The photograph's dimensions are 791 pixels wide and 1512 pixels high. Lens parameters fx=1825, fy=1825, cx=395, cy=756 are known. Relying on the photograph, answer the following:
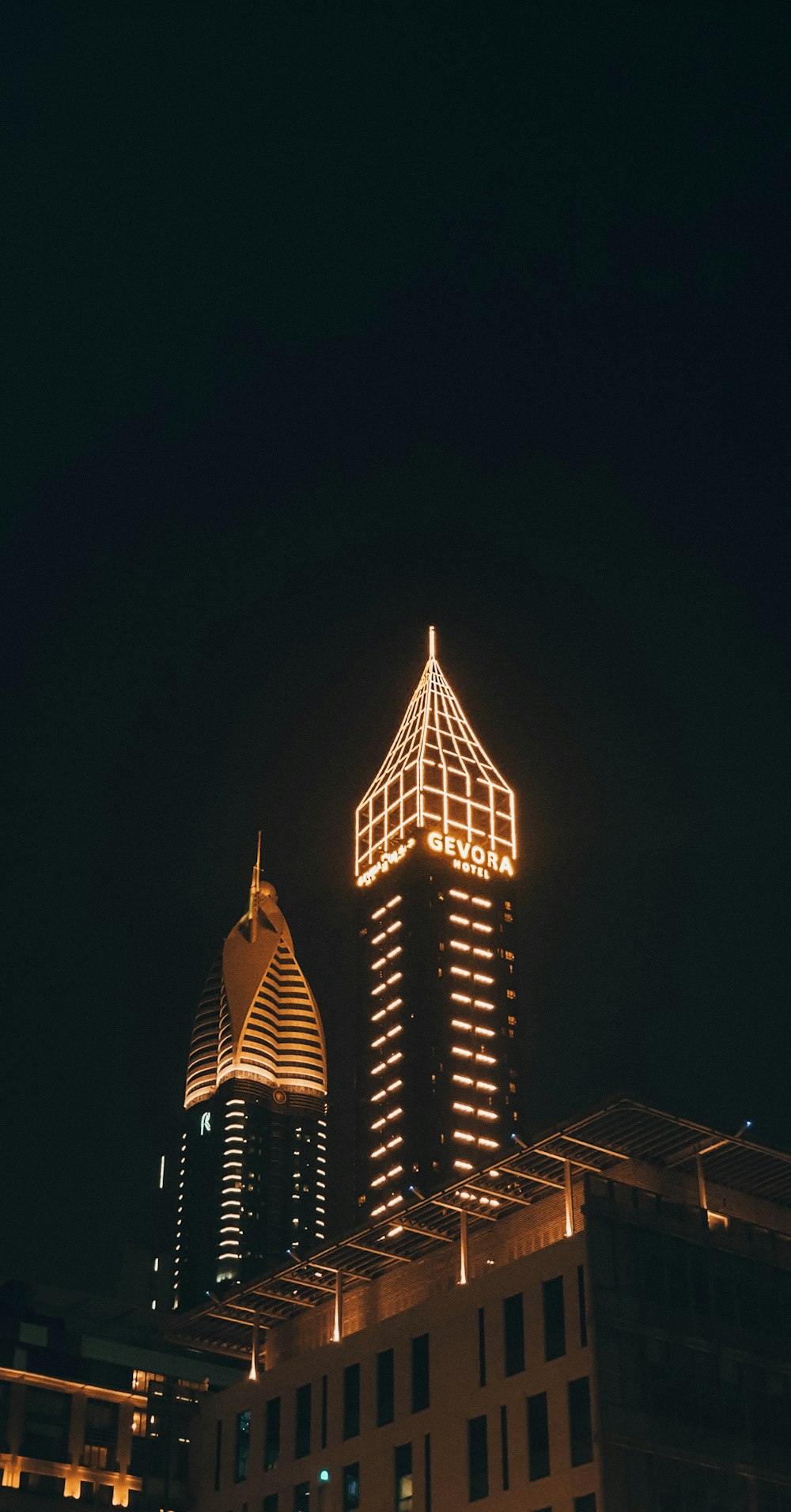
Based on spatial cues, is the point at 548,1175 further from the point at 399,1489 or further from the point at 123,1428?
the point at 123,1428

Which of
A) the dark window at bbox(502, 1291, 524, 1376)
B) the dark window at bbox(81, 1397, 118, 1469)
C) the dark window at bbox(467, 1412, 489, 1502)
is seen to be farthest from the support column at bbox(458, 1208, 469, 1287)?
the dark window at bbox(81, 1397, 118, 1469)

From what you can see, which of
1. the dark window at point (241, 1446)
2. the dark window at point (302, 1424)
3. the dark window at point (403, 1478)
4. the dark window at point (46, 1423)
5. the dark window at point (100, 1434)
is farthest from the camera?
the dark window at point (100, 1434)

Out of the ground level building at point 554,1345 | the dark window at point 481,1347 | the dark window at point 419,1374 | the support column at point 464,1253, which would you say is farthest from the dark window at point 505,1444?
the support column at point 464,1253

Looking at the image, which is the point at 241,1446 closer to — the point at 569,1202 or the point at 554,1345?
the point at 554,1345

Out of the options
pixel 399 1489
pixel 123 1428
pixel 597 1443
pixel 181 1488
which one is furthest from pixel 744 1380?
pixel 123 1428

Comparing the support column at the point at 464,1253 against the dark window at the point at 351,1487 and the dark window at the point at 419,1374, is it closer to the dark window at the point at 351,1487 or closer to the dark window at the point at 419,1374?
the dark window at the point at 419,1374

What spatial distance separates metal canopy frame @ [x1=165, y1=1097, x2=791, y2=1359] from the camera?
329 feet

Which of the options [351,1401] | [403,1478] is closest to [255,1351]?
[351,1401]

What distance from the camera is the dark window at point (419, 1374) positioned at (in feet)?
330

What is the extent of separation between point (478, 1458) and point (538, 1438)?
16.2 ft

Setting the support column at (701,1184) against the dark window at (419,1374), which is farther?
the support column at (701,1184)

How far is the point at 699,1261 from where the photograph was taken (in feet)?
320

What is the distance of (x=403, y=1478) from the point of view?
10025 cm

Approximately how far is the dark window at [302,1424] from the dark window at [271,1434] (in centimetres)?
225
